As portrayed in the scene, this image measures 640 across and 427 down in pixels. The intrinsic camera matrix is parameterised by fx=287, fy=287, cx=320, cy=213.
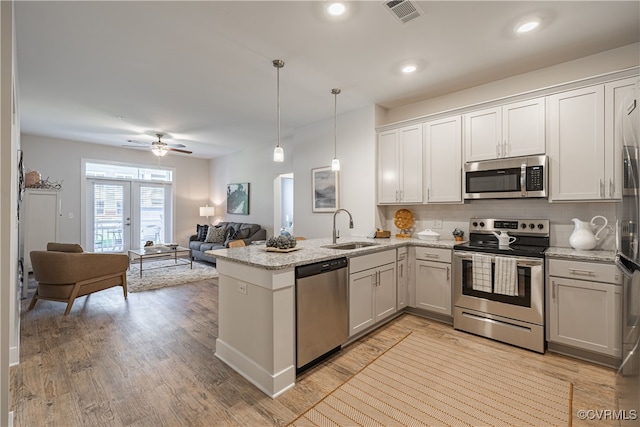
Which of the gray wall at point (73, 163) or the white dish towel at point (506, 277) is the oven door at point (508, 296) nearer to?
the white dish towel at point (506, 277)

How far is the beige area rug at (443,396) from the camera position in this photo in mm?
1801

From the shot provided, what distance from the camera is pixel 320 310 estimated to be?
2346 millimetres

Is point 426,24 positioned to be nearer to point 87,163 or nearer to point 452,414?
point 452,414

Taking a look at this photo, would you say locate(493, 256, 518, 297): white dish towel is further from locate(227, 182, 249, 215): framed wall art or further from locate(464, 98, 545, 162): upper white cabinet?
locate(227, 182, 249, 215): framed wall art

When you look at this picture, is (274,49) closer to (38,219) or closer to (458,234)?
(458,234)

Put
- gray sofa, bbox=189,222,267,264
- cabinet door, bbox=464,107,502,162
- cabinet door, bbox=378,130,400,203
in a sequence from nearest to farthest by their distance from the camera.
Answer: cabinet door, bbox=464,107,502,162 → cabinet door, bbox=378,130,400,203 → gray sofa, bbox=189,222,267,264

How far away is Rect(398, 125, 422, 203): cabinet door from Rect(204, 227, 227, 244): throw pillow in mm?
4678

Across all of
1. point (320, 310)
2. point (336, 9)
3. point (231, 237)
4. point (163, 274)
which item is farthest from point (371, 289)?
point (231, 237)

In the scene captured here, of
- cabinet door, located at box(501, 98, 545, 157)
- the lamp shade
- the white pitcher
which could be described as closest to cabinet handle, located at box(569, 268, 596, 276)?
the white pitcher

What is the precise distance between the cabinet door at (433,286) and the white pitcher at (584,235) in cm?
114

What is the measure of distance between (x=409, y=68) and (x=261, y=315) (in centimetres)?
286

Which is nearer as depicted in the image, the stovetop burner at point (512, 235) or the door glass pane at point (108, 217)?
the stovetop burner at point (512, 235)

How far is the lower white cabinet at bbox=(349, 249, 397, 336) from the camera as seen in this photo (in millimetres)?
2732

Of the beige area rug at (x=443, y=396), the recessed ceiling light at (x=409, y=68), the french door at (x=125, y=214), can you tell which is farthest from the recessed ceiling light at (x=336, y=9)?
the french door at (x=125, y=214)
